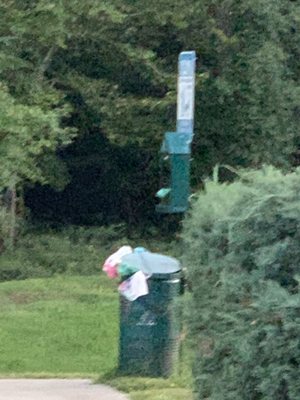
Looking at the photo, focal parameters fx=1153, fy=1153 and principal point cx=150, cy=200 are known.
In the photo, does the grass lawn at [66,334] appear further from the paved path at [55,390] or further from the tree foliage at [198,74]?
the tree foliage at [198,74]

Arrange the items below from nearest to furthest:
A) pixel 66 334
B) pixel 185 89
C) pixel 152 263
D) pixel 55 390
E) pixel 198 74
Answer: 1. pixel 55 390
2. pixel 185 89
3. pixel 152 263
4. pixel 66 334
5. pixel 198 74

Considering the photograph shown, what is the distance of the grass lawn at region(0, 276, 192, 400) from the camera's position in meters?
9.15

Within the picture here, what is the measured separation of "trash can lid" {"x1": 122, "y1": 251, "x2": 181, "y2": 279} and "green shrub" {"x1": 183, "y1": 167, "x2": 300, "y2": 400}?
2218 mm

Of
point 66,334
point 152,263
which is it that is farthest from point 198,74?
point 152,263

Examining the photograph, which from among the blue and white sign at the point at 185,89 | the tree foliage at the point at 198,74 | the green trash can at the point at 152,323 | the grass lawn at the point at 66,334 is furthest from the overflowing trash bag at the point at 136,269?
the tree foliage at the point at 198,74

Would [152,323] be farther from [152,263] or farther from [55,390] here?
[55,390]

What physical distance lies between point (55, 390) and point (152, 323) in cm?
94

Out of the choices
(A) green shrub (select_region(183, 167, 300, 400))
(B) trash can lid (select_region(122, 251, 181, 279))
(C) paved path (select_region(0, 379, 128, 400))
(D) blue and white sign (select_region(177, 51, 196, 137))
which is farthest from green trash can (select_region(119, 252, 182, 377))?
(A) green shrub (select_region(183, 167, 300, 400))

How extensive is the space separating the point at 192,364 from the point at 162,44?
17.1 metres

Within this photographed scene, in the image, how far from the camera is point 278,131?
22.5m

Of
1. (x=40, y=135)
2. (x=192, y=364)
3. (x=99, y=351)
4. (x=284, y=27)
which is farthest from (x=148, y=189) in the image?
(x=192, y=364)

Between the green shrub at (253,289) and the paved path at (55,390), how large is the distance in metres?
1.98

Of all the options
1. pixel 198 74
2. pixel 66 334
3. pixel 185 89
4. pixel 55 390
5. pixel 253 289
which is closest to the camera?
pixel 253 289

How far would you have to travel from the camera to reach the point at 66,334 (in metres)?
13.6
